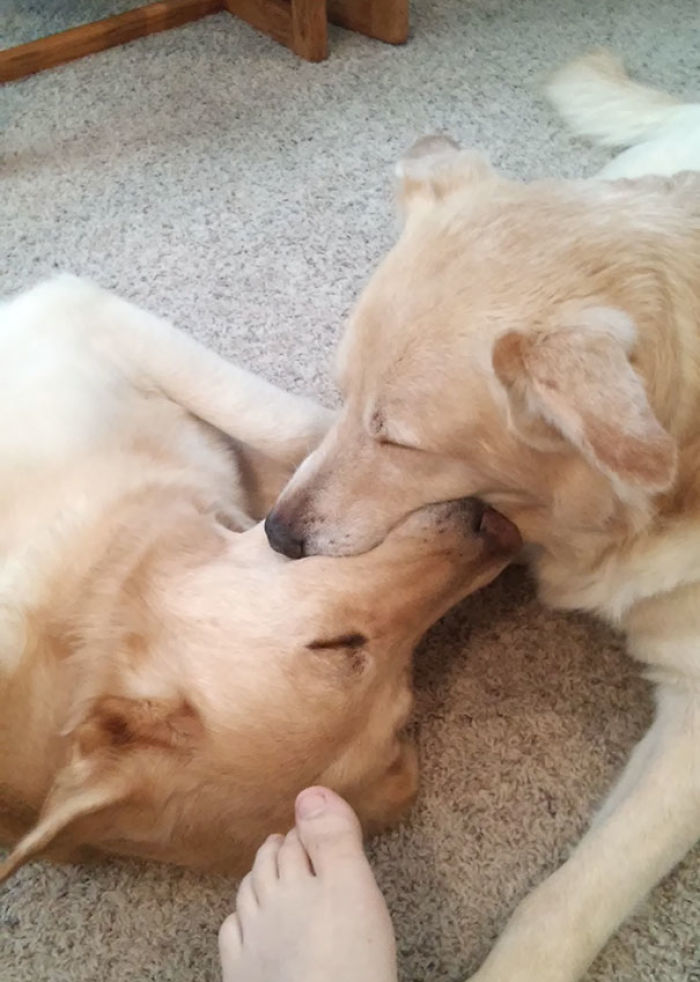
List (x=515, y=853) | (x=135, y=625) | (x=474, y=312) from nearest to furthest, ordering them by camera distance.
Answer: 1. (x=474, y=312)
2. (x=135, y=625)
3. (x=515, y=853)

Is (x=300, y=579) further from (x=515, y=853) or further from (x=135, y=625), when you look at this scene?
(x=515, y=853)

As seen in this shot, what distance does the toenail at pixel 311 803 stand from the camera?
1.16 m

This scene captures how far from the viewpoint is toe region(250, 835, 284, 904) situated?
1.21 meters

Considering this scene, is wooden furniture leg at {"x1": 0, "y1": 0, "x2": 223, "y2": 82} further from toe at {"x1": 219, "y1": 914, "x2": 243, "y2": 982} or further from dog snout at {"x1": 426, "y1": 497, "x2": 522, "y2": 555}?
toe at {"x1": 219, "y1": 914, "x2": 243, "y2": 982}

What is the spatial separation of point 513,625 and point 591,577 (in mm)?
236

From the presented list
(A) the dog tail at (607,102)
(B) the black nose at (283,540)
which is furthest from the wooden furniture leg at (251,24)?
(B) the black nose at (283,540)

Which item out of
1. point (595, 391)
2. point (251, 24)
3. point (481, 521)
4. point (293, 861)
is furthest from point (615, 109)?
point (293, 861)

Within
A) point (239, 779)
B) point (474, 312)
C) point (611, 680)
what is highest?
point (474, 312)

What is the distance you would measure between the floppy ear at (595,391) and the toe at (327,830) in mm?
587

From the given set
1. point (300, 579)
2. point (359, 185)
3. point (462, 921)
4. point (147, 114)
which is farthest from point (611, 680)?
point (147, 114)

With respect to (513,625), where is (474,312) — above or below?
above

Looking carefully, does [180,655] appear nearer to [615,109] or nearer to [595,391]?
[595,391]

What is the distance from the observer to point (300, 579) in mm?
1224

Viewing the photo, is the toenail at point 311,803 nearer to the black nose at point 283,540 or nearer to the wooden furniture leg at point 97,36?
the black nose at point 283,540
